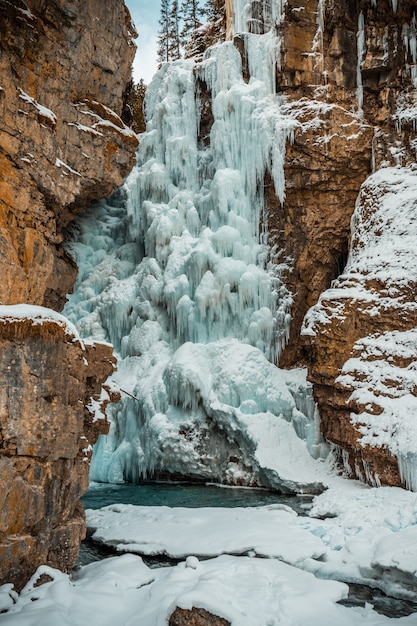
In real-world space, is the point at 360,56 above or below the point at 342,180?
above

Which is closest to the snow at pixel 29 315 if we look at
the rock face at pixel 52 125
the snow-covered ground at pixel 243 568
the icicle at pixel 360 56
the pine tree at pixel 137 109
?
the rock face at pixel 52 125

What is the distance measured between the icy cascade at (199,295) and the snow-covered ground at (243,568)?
328 cm

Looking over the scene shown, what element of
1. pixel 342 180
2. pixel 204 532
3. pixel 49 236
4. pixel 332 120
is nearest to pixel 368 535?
pixel 204 532

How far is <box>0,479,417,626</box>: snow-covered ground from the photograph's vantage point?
211 inches

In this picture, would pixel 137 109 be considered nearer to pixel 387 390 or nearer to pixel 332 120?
pixel 332 120

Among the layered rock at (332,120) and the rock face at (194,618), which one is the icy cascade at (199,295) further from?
the rock face at (194,618)

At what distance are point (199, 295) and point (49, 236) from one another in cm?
603

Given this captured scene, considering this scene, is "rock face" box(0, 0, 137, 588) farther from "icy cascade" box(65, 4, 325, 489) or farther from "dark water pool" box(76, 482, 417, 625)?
"icy cascade" box(65, 4, 325, 489)

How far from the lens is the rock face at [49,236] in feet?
18.6

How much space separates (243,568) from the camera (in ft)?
21.6

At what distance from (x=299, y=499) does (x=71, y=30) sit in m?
10.1

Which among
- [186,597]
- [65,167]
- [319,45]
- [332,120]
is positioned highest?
[319,45]

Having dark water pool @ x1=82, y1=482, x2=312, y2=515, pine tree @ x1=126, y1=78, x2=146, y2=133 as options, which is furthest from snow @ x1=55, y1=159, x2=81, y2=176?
pine tree @ x1=126, y1=78, x2=146, y2=133

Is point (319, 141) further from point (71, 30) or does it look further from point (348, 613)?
point (348, 613)
